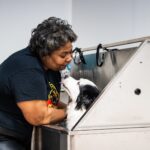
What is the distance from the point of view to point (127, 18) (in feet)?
7.97

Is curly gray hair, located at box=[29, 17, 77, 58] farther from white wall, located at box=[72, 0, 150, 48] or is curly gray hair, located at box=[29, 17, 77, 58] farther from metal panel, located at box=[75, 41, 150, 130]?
white wall, located at box=[72, 0, 150, 48]

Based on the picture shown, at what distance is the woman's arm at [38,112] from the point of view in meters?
1.27

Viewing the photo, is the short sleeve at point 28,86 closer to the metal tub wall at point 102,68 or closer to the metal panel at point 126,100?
the metal panel at point 126,100

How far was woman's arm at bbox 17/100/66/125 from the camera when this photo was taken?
1.27 meters

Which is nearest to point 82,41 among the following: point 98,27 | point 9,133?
point 98,27

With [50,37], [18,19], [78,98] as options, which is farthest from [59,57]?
[18,19]

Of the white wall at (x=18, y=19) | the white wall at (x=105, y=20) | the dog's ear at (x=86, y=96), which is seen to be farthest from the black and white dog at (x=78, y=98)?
the white wall at (x=105, y=20)

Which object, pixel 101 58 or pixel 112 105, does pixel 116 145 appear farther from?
pixel 101 58

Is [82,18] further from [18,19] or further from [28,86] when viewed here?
[28,86]

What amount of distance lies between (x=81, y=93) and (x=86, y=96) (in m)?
0.02

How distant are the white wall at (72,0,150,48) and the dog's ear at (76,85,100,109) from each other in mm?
1101

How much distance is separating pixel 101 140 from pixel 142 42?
1.33 ft

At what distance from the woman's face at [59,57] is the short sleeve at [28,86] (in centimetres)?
11

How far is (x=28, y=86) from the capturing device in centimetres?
127
